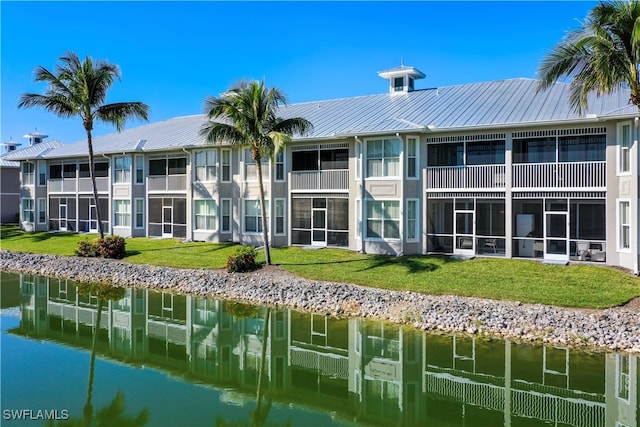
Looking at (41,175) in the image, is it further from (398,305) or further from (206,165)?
(398,305)

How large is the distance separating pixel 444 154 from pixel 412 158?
1.67m

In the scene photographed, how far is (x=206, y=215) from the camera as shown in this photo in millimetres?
32094

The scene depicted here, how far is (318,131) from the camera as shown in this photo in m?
28.2

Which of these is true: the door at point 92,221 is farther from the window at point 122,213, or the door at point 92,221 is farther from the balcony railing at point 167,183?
the balcony railing at point 167,183

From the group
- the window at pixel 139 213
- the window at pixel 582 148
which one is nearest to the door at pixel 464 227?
the window at pixel 582 148

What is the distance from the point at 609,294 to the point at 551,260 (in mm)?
4958

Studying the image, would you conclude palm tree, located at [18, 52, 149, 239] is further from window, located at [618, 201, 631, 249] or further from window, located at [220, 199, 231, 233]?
window, located at [618, 201, 631, 249]

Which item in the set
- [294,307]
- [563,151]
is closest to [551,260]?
[563,151]

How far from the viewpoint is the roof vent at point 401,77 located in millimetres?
32500

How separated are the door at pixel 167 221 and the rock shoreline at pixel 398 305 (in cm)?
740

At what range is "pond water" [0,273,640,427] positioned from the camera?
10609 mm

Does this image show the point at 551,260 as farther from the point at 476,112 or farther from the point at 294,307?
the point at 294,307

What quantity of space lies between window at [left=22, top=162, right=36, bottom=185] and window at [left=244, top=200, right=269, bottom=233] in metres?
21.5

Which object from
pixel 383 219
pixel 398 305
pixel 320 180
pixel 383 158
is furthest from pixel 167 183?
pixel 398 305
